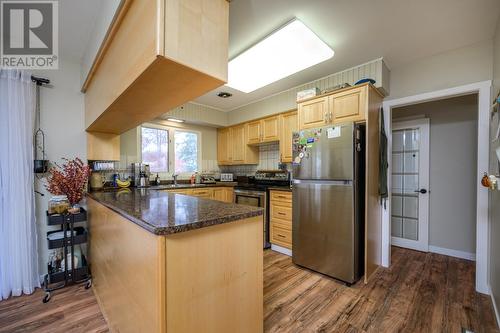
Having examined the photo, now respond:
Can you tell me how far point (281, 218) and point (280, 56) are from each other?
2.10m

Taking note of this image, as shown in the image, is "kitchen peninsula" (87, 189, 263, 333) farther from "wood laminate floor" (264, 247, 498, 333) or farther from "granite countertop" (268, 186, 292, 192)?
"granite countertop" (268, 186, 292, 192)

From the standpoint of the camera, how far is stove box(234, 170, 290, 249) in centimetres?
326

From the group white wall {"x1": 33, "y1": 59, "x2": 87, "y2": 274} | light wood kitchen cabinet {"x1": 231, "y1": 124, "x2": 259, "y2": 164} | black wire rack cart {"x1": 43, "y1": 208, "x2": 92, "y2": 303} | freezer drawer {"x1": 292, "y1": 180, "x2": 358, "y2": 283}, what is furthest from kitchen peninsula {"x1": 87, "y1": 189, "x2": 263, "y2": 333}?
light wood kitchen cabinet {"x1": 231, "y1": 124, "x2": 259, "y2": 164}

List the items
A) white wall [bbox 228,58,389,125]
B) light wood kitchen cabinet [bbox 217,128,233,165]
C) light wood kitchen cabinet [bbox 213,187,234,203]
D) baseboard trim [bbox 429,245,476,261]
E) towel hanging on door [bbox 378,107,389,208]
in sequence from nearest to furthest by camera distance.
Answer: white wall [bbox 228,58,389,125] < towel hanging on door [bbox 378,107,389,208] < baseboard trim [bbox 429,245,476,261] < light wood kitchen cabinet [bbox 213,187,234,203] < light wood kitchen cabinet [bbox 217,128,233,165]

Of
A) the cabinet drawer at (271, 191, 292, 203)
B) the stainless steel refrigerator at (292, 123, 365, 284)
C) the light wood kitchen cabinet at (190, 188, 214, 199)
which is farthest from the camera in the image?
the light wood kitchen cabinet at (190, 188, 214, 199)

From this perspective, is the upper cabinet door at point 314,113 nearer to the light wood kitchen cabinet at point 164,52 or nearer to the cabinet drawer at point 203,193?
the light wood kitchen cabinet at point 164,52

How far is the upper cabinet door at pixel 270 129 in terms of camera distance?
3.58 metres

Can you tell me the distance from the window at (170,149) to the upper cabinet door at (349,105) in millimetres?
2806

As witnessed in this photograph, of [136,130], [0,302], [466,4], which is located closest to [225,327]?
[0,302]

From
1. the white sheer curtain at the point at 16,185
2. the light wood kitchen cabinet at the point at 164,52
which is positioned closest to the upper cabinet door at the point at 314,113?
the light wood kitchen cabinet at the point at 164,52

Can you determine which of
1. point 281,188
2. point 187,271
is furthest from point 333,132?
point 187,271

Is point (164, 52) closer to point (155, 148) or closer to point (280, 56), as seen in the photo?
point (280, 56)

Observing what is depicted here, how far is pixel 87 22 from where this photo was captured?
1849 mm

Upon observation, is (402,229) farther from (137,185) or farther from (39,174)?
(39,174)
